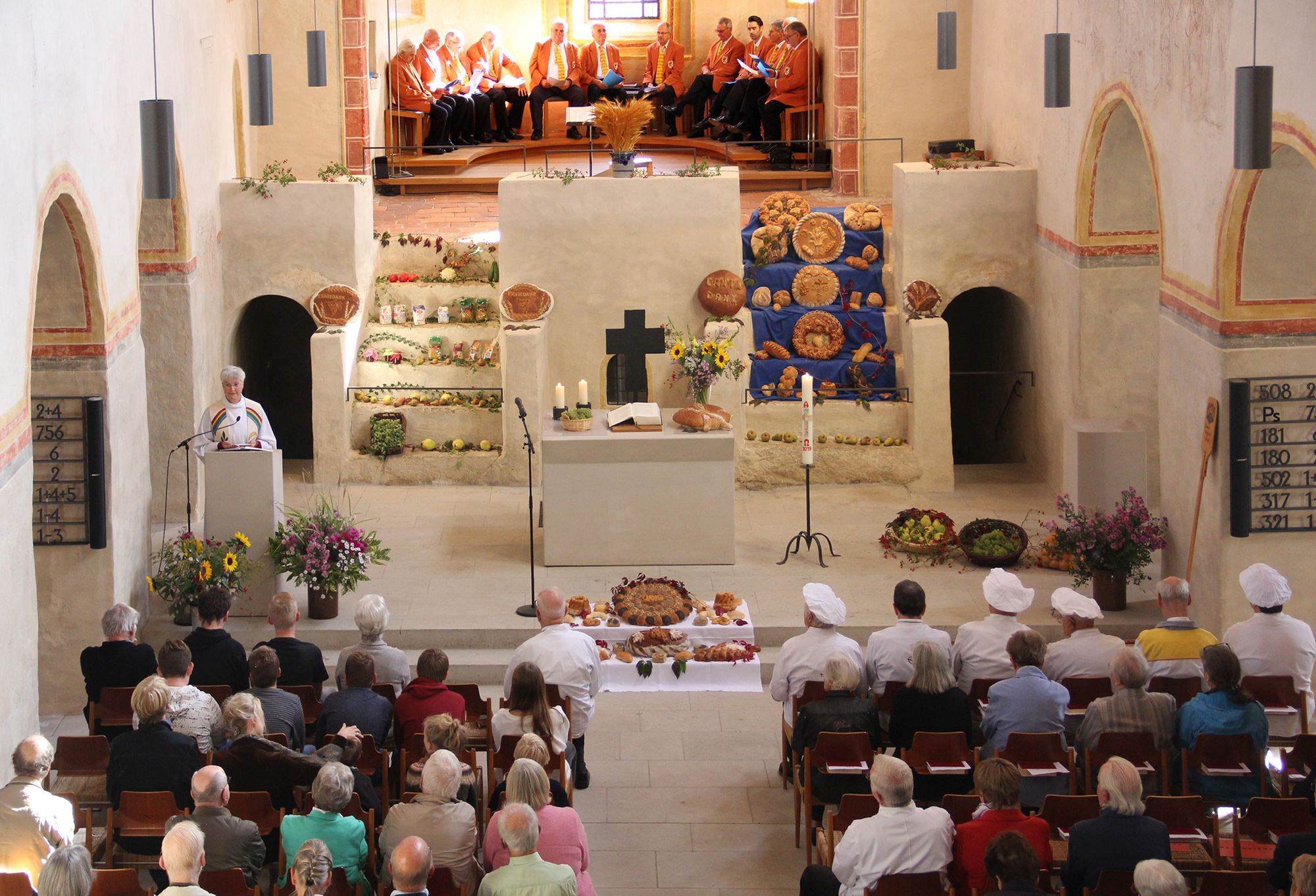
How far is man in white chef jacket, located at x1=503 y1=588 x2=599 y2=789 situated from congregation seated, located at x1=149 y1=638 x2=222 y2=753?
5.19 ft

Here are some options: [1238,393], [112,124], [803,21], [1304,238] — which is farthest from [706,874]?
[803,21]

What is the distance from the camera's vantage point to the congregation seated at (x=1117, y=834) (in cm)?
634

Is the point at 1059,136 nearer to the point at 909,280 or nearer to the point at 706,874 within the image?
the point at 909,280

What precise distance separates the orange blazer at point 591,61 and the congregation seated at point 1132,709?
15725 mm

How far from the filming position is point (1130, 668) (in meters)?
7.68

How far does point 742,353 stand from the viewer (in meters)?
15.3

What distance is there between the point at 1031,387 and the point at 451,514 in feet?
19.5

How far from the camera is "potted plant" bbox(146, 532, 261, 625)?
10.9 meters

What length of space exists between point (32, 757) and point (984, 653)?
493 centimetres

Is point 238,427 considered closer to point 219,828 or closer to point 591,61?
point 219,828

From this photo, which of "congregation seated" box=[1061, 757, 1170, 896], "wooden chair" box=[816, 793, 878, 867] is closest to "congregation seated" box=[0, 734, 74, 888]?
"wooden chair" box=[816, 793, 878, 867]

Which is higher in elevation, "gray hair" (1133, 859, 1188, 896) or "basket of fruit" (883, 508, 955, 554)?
"basket of fruit" (883, 508, 955, 554)

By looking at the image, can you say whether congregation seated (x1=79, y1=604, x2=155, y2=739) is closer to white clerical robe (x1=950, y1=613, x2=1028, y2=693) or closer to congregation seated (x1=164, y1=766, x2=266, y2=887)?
congregation seated (x1=164, y1=766, x2=266, y2=887)

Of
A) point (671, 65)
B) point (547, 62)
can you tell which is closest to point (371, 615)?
point (547, 62)
